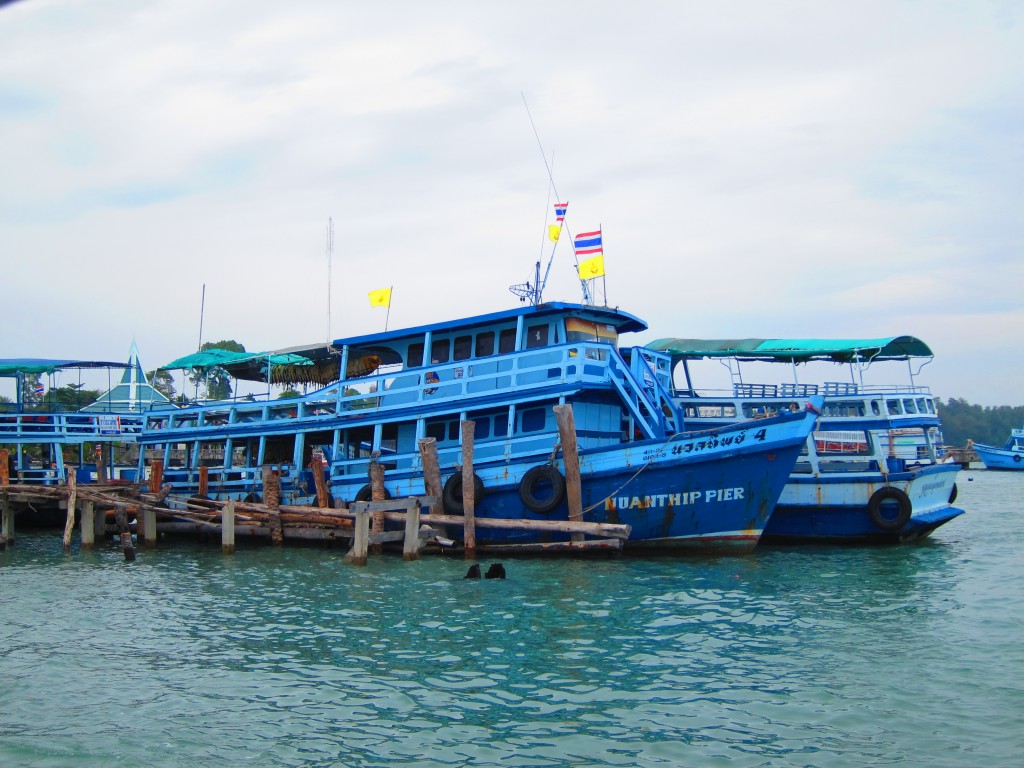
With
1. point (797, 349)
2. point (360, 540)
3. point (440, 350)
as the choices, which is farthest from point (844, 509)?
point (360, 540)

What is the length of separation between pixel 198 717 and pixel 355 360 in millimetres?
17030

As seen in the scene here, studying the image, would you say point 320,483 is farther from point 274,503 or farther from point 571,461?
point 571,461

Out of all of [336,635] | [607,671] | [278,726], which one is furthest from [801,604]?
[278,726]

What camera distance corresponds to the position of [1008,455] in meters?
77.9

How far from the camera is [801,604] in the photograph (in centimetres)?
1470

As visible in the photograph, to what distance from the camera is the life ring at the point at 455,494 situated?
818 inches

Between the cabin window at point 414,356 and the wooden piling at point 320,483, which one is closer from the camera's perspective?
the wooden piling at point 320,483

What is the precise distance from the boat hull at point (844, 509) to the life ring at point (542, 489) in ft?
20.8

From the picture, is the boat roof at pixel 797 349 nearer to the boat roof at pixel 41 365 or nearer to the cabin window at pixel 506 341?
the cabin window at pixel 506 341

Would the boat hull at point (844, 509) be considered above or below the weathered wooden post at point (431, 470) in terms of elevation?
below

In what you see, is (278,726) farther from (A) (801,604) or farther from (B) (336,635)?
(A) (801,604)

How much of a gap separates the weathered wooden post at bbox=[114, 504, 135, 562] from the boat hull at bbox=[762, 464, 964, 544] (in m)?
15.0

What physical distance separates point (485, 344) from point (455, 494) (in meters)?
4.02

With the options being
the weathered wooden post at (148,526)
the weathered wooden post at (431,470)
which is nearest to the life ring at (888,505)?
the weathered wooden post at (431,470)
